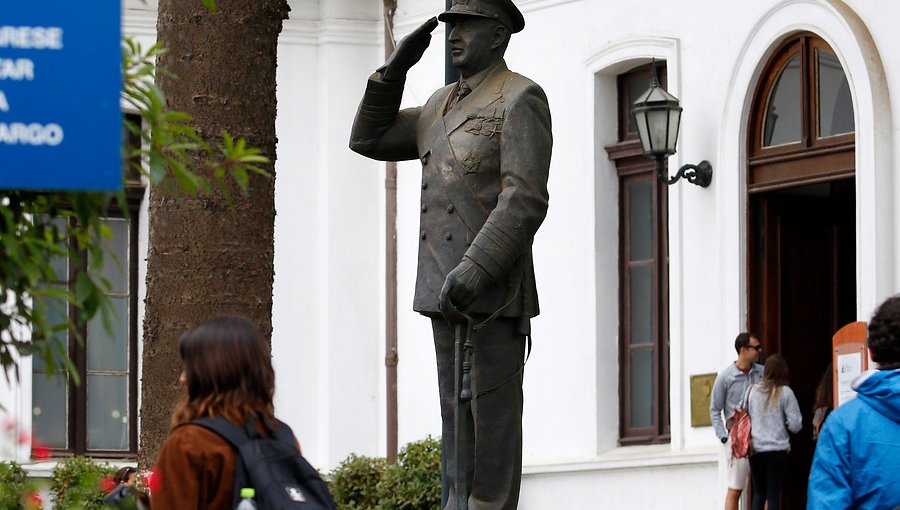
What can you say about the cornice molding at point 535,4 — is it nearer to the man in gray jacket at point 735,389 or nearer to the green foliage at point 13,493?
the man in gray jacket at point 735,389

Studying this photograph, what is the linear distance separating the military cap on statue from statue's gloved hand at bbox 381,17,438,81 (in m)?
0.09

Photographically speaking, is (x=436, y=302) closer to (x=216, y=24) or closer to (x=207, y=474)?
(x=216, y=24)

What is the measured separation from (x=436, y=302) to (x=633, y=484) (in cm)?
925

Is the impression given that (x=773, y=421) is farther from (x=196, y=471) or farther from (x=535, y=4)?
(x=196, y=471)

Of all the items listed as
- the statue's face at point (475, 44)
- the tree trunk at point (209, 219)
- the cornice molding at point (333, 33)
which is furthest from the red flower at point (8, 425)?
the cornice molding at point (333, 33)

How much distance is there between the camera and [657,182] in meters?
18.0

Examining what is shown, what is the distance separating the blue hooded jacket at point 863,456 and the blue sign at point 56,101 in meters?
2.39

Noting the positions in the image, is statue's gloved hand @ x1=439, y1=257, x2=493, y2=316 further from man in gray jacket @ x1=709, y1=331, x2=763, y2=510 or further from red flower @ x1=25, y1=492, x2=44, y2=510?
man in gray jacket @ x1=709, y1=331, x2=763, y2=510

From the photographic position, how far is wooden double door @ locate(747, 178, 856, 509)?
1656cm

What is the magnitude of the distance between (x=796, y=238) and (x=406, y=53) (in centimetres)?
819

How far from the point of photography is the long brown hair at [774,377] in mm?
15086

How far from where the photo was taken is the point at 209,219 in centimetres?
963

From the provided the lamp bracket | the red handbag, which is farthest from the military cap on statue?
the lamp bracket

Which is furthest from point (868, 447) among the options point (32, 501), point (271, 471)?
point (32, 501)
